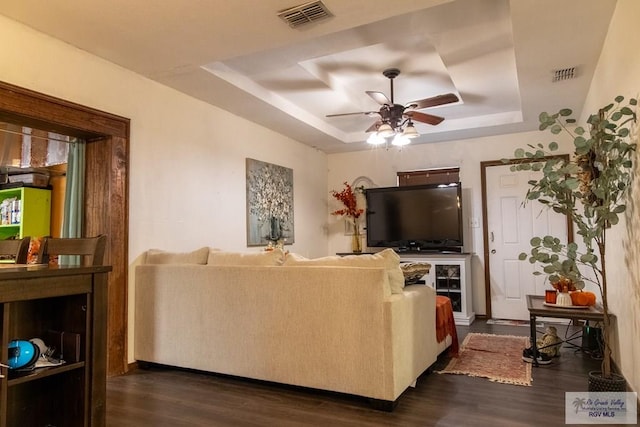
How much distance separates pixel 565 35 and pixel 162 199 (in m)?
3.44

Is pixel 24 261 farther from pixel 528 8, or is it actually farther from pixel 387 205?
pixel 387 205

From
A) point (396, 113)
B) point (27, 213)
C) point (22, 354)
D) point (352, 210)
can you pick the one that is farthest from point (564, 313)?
point (27, 213)

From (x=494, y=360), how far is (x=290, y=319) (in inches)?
75.0

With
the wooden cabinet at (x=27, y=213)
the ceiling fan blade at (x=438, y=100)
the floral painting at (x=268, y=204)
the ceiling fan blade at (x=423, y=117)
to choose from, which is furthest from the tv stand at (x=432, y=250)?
the wooden cabinet at (x=27, y=213)

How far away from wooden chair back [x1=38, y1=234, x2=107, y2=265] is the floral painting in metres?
2.89

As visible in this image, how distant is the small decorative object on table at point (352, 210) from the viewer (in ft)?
21.0

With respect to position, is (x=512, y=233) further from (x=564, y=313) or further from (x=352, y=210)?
(x=564, y=313)

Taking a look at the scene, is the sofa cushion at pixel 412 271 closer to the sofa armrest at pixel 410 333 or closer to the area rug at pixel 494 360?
the sofa armrest at pixel 410 333

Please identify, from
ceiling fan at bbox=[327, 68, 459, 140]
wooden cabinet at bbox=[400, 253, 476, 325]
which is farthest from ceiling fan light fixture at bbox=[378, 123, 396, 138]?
wooden cabinet at bbox=[400, 253, 476, 325]

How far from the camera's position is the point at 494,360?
11.5 ft

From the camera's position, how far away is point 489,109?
202 inches

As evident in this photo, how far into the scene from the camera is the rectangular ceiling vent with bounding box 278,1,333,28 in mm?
2553

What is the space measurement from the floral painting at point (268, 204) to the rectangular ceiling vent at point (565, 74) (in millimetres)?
3222

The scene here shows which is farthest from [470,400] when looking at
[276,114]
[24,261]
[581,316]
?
[276,114]
